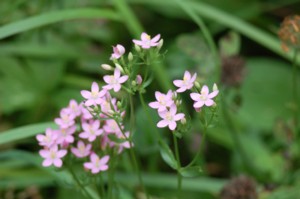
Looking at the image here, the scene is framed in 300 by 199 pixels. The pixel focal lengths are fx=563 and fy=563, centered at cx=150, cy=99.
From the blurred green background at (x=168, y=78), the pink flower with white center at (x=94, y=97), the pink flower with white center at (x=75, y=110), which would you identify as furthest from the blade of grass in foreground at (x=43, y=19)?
the pink flower with white center at (x=94, y=97)

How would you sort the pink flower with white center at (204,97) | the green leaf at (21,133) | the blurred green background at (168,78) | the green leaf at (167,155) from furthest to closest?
the blurred green background at (168,78) < the green leaf at (21,133) < the green leaf at (167,155) < the pink flower with white center at (204,97)

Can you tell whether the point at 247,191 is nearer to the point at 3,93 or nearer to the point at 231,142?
the point at 231,142

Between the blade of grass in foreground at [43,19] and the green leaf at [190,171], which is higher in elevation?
the blade of grass in foreground at [43,19]

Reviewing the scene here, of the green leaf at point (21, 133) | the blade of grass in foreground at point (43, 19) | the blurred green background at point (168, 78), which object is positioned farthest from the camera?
the blurred green background at point (168, 78)

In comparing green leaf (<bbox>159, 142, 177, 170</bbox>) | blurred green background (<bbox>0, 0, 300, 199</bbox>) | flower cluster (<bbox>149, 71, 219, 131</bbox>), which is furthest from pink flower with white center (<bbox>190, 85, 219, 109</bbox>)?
blurred green background (<bbox>0, 0, 300, 199</bbox>)

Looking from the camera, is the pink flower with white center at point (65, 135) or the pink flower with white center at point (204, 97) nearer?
the pink flower with white center at point (204, 97)

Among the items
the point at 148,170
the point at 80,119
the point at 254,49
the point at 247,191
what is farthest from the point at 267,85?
the point at 80,119

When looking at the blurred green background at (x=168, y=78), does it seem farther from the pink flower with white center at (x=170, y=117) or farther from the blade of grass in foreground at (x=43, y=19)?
the pink flower with white center at (x=170, y=117)
